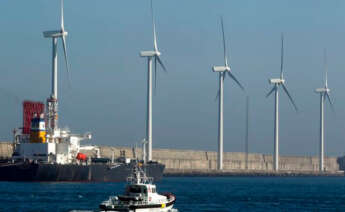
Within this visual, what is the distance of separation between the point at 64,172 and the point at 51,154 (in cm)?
490

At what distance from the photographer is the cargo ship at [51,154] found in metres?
140

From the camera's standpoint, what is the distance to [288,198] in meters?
116

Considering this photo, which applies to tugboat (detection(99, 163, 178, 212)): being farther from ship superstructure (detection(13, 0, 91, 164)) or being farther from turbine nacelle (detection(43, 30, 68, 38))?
turbine nacelle (detection(43, 30, 68, 38))

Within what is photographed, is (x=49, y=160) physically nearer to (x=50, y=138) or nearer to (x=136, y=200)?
(x=50, y=138)

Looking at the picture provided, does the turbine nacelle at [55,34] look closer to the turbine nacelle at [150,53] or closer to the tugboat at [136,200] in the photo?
the turbine nacelle at [150,53]

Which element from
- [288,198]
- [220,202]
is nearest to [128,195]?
[220,202]

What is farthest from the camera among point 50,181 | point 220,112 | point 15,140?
point 220,112

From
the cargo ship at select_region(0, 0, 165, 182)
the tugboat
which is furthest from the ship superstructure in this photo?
the tugboat

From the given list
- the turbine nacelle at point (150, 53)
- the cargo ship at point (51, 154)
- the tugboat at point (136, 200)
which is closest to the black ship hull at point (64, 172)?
the cargo ship at point (51, 154)

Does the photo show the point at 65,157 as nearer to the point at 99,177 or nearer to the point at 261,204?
the point at 99,177

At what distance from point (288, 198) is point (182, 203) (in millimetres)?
23600

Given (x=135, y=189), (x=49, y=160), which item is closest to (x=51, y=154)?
(x=49, y=160)

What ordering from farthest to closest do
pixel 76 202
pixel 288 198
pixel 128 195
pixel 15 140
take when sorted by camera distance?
pixel 15 140 < pixel 288 198 < pixel 76 202 < pixel 128 195

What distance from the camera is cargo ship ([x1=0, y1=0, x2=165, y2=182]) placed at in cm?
13962
